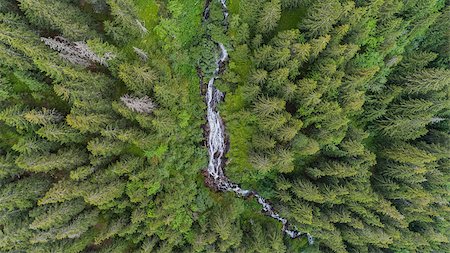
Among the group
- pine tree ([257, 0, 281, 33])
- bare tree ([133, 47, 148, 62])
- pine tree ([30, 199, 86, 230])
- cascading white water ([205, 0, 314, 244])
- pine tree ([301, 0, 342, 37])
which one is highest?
pine tree ([301, 0, 342, 37])

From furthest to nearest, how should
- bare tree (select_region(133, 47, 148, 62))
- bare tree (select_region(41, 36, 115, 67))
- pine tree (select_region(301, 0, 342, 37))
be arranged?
bare tree (select_region(133, 47, 148, 62)) < pine tree (select_region(301, 0, 342, 37)) < bare tree (select_region(41, 36, 115, 67))

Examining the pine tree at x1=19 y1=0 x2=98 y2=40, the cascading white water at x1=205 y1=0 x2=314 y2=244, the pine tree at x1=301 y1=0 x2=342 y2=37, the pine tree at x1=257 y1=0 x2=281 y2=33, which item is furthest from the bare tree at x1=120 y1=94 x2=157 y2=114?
the pine tree at x1=301 y1=0 x2=342 y2=37

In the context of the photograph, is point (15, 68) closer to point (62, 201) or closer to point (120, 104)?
point (120, 104)

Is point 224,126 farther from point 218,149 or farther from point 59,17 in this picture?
point 59,17

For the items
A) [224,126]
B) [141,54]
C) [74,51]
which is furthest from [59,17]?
[224,126]

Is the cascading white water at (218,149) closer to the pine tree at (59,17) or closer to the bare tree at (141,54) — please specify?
the bare tree at (141,54)

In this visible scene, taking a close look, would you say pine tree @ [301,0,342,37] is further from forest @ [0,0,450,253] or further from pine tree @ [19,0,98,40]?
pine tree @ [19,0,98,40]

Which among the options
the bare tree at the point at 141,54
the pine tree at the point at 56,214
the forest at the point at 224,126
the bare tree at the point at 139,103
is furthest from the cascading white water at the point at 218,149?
the pine tree at the point at 56,214
